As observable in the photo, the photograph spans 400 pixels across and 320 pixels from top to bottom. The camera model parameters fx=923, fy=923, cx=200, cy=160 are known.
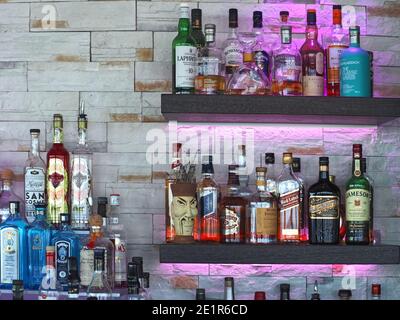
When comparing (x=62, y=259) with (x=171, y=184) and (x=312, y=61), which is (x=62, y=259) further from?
(x=312, y=61)

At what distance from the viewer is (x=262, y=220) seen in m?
2.79

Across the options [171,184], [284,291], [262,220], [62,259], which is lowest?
[284,291]

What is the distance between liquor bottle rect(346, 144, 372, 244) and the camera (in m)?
2.80

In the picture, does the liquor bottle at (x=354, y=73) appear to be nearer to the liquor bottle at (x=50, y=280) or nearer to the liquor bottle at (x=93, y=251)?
the liquor bottle at (x=93, y=251)

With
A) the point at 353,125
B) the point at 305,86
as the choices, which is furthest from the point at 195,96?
the point at 353,125

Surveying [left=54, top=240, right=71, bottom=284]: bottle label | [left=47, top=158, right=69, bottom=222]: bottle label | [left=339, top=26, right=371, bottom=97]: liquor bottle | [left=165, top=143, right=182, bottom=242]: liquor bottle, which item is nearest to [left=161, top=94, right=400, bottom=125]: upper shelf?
[left=339, top=26, right=371, bottom=97]: liquor bottle

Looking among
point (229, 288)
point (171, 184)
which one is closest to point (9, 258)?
point (171, 184)

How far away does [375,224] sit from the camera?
3.00m

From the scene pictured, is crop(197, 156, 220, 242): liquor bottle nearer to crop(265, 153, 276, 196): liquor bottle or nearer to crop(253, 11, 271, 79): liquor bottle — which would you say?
crop(265, 153, 276, 196): liquor bottle

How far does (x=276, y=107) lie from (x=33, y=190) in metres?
0.79

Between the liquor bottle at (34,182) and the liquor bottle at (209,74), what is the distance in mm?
537

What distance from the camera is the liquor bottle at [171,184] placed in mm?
2863

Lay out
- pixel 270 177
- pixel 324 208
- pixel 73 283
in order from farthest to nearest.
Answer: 1. pixel 270 177
2. pixel 324 208
3. pixel 73 283

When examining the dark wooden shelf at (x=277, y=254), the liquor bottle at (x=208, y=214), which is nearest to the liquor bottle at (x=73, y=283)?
the dark wooden shelf at (x=277, y=254)
